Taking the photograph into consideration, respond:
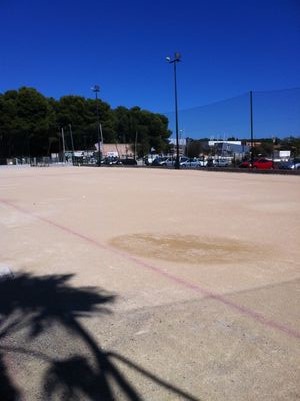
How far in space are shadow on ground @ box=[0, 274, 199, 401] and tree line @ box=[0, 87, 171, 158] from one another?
81909mm

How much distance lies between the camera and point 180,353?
162 inches

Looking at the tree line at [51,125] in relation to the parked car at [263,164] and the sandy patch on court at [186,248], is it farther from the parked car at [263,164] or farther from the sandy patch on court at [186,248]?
the sandy patch on court at [186,248]

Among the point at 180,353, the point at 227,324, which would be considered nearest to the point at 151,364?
the point at 180,353

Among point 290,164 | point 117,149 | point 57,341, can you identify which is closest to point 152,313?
point 57,341

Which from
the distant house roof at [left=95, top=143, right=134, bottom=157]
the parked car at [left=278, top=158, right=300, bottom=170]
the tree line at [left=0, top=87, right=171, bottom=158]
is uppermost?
the tree line at [left=0, top=87, right=171, bottom=158]

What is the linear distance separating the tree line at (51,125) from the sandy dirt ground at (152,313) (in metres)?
79.0

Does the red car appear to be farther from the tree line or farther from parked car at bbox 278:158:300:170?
the tree line

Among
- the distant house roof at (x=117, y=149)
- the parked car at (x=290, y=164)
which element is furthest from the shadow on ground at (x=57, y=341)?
the distant house roof at (x=117, y=149)

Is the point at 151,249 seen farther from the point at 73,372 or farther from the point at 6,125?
the point at 6,125

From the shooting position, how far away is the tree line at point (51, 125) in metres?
90.1

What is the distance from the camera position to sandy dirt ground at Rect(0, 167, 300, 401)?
3656mm

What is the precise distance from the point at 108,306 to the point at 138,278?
3.83 feet

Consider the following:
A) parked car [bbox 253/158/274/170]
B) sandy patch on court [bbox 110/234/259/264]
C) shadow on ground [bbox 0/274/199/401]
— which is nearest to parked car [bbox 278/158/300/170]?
parked car [bbox 253/158/274/170]

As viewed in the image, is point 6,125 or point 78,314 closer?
point 78,314
